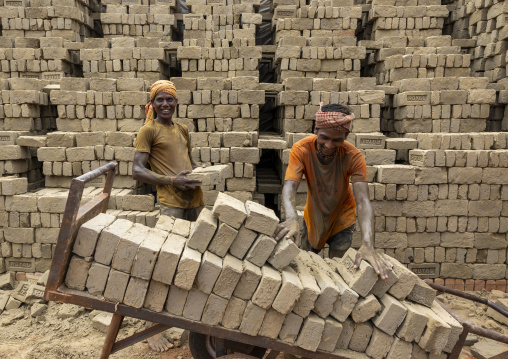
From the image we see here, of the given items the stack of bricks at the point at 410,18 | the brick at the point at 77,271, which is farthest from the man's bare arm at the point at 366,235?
the stack of bricks at the point at 410,18

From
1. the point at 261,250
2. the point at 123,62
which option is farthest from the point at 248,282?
the point at 123,62

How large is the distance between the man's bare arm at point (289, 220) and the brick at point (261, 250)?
8 centimetres

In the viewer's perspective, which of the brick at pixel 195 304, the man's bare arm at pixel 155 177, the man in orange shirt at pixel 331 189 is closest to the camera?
the brick at pixel 195 304

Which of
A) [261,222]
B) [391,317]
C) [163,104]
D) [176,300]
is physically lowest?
[391,317]

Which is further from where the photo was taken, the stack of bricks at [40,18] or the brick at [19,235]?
the stack of bricks at [40,18]

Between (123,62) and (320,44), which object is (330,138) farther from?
(123,62)

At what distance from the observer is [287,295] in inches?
93.7

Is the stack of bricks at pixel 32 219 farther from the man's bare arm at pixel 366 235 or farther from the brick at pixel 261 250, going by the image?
the man's bare arm at pixel 366 235

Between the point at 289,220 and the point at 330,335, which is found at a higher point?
the point at 289,220

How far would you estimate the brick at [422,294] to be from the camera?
2682 millimetres

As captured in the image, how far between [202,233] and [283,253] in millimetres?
582

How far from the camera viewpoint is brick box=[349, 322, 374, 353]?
8.49 feet

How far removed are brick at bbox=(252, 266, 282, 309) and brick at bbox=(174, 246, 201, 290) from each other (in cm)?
44

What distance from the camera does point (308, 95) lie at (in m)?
6.47
